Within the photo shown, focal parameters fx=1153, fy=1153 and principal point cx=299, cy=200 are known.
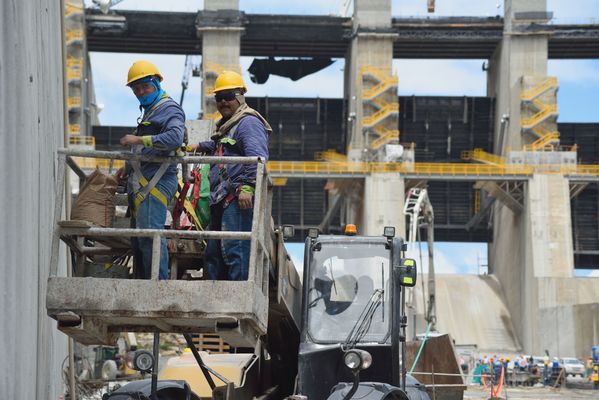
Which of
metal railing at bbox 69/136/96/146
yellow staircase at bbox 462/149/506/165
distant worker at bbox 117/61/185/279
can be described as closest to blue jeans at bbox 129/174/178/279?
distant worker at bbox 117/61/185/279

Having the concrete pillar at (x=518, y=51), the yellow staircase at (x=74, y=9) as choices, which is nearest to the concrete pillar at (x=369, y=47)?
the concrete pillar at (x=518, y=51)

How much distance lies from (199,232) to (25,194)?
150 centimetres

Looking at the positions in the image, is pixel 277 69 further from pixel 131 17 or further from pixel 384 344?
pixel 384 344

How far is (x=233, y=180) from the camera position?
28.0ft

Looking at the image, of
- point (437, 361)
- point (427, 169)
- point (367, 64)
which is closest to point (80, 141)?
point (367, 64)

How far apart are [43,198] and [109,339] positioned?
1.82m

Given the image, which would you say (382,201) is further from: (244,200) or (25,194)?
(244,200)

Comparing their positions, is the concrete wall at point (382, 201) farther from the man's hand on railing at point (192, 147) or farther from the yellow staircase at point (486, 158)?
the man's hand on railing at point (192, 147)

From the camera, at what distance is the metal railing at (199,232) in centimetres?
798

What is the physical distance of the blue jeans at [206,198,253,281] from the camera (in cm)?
822

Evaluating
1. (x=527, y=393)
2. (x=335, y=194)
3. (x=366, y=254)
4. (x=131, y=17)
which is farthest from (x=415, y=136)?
(x=366, y=254)

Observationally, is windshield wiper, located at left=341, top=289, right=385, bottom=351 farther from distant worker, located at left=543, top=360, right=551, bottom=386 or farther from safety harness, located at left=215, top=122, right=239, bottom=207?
distant worker, located at left=543, top=360, right=551, bottom=386

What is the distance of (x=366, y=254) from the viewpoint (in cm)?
966

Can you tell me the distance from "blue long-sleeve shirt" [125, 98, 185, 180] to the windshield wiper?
2024 mm
